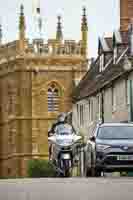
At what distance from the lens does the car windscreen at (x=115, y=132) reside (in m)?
31.8

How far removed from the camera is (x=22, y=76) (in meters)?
104

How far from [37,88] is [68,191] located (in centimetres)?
8227

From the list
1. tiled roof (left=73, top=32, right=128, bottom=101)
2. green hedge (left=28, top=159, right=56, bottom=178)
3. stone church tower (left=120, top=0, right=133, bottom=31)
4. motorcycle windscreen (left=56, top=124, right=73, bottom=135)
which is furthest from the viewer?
green hedge (left=28, top=159, right=56, bottom=178)

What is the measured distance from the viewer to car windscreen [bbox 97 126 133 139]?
31.8 m

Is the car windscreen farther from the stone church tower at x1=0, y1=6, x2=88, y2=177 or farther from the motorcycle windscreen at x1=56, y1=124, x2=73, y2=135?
the stone church tower at x1=0, y1=6, x2=88, y2=177

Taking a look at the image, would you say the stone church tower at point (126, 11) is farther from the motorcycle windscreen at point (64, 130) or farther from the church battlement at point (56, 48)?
the church battlement at point (56, 48)

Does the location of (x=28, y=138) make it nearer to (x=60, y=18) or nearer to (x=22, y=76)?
(x=22, y=76)

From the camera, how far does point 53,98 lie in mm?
105812

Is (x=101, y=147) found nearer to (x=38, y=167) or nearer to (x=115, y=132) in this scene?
(x=115, y=132)

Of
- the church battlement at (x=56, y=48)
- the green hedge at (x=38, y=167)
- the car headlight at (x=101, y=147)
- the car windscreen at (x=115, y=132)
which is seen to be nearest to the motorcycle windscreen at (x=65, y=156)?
→ the car windscreen at (x=115, y=132)

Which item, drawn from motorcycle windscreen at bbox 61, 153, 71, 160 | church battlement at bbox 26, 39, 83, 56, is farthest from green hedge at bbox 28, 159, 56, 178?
motorcycle windscreen at bbox 61, 153, 71, 160

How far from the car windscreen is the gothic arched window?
72588 mm

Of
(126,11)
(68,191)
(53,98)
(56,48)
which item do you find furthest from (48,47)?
(68,191)

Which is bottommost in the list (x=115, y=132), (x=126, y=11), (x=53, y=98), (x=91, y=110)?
(x=115, y=132)
